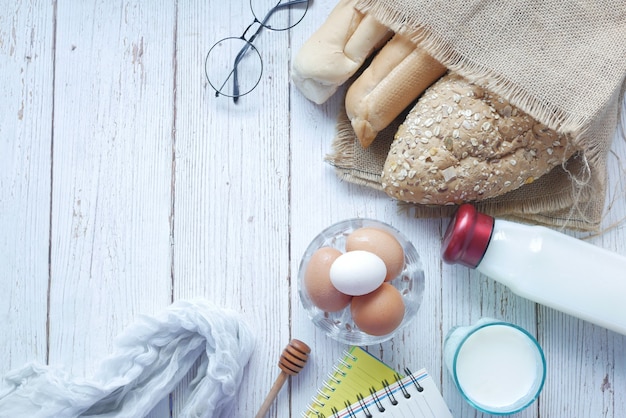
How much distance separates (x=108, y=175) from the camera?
0.95 m

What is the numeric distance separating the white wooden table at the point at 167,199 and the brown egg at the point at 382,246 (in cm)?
12

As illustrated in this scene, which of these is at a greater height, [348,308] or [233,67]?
[233,67]

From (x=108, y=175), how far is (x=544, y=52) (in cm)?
64

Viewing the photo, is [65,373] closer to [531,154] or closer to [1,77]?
[1,77]

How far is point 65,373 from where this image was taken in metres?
0.92

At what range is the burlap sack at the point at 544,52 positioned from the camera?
764 mm

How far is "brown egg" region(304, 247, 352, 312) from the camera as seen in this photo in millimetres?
787

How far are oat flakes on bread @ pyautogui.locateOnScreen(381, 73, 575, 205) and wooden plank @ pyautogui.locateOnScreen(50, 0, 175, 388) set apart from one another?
0.38 meters

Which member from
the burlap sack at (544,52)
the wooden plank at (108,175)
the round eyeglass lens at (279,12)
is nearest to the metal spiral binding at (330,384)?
the wooden plank at (108,175)

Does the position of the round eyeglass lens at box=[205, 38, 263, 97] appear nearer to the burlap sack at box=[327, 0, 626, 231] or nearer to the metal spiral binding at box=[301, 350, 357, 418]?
the burlap sack at box=[327, 0, 626, 231]

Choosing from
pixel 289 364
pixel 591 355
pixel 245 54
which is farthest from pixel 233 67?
pixel 591 355

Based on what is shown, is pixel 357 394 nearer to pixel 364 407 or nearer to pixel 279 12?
pixel 364 407

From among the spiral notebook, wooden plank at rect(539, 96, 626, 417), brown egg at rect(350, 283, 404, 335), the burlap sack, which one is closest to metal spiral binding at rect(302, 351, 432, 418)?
the spiral notebook

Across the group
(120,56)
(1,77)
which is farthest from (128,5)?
(1,77)
